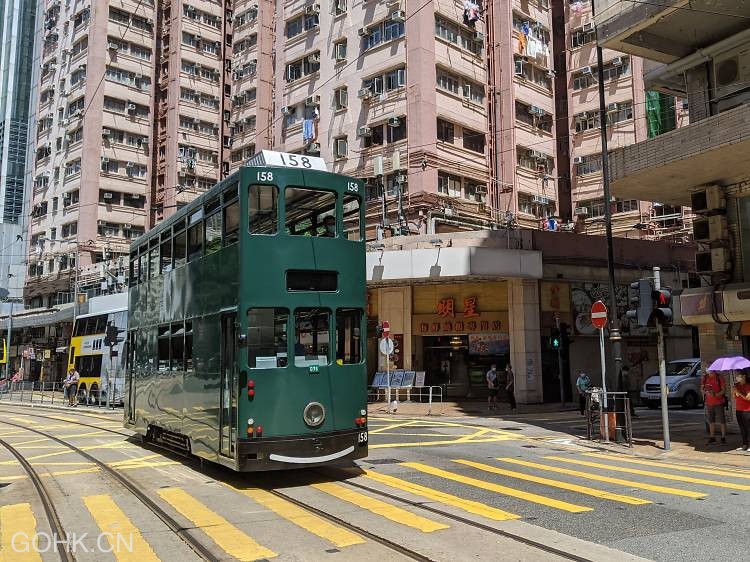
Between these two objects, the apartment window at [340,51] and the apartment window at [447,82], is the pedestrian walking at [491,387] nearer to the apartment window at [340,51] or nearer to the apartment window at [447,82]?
the apartment window at [447,82]

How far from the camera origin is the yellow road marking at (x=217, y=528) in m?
6.46

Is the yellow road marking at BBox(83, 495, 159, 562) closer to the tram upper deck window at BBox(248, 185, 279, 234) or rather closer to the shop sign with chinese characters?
the tram upper deck window at BBox(248, 185, 279, 234)

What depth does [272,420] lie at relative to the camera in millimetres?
9500

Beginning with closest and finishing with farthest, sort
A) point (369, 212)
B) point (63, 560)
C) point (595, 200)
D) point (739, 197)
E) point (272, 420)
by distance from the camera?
1. point (63, 560)
2. point (272, 420)
3. point (739, 197)
4. point (369, 212)
5. point (595, 200)

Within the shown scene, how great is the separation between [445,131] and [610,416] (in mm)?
20455

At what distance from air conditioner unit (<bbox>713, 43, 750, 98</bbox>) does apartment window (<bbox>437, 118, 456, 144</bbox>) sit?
1652 cm

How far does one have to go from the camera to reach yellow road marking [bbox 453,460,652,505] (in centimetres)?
891

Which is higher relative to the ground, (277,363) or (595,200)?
(595,200)

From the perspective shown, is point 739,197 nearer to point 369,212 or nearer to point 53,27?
point 369,212

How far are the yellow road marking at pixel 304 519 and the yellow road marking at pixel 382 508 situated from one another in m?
0.75

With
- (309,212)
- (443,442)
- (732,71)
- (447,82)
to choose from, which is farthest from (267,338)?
(447,82)

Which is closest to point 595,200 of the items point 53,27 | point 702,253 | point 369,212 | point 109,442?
point 369,212

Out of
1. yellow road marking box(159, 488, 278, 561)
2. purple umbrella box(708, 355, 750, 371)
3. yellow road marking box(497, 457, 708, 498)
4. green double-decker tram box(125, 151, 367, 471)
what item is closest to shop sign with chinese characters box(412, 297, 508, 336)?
purple umbrella box(708, 355, 750, 371)

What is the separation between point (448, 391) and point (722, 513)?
72.4ft
